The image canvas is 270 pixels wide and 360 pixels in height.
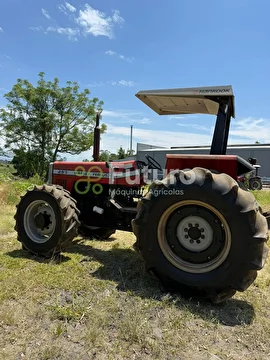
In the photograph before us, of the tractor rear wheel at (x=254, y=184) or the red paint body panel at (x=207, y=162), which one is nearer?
the red paint body panel at (x=207, y=162)

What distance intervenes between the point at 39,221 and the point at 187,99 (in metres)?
2.62

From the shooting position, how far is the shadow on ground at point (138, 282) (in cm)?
279

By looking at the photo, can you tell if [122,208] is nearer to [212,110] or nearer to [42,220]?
[42,220]

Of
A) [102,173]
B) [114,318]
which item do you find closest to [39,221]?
[102,173]

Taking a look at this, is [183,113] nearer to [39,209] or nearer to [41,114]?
[39,209]

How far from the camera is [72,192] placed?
5043 mm

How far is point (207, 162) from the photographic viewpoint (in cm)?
351

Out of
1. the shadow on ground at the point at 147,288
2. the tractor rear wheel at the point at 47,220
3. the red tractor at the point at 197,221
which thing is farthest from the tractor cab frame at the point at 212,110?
the tractor rear wheel at the point at 47,220

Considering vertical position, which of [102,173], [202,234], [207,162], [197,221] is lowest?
[202,234]

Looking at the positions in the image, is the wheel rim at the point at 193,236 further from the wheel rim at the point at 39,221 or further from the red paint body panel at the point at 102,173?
the wheel rim at the point at 39,221

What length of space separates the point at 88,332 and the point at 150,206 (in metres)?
1.34

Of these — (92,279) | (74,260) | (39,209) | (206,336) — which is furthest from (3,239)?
(206,336)

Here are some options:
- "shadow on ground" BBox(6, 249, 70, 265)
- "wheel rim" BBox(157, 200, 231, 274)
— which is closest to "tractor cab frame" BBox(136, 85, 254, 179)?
"wheel rim" BBox(157, 200, 231, 274)

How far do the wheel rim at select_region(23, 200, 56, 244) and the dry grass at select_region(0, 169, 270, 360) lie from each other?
641mm
